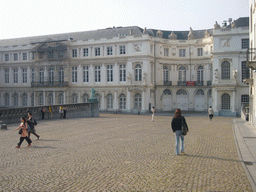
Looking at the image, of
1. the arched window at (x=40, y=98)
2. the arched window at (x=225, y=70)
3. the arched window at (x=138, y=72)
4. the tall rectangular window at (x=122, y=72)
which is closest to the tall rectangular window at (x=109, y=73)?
the tall rectangular window at (x=122, y=72)

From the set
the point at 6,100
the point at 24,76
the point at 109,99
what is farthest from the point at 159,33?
the point at 6,100

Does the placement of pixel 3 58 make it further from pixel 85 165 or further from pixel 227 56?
pixel 85 165

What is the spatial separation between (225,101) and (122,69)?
18.5 m

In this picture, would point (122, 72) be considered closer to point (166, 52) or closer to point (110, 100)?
point (110, 100)

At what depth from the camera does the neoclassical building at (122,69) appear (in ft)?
186

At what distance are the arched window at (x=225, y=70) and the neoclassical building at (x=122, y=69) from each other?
8.20ft

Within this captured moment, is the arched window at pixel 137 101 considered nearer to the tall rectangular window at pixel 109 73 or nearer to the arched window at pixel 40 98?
the tall rectangular window at pixel 109 73

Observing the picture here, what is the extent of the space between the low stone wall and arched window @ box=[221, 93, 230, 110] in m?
19.0

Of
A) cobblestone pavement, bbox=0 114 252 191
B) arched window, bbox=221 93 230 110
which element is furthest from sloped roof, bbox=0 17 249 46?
cobblestone pavement, bbox=0 114 252 191

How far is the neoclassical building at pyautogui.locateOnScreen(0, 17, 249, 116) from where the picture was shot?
56.8m

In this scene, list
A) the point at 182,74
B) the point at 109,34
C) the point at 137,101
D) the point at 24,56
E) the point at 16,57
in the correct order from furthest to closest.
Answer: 1. the point at 16,57
2. the point at 24,56
3. the point at 109,34
4. the point at 182,74
5. the point at 137,101

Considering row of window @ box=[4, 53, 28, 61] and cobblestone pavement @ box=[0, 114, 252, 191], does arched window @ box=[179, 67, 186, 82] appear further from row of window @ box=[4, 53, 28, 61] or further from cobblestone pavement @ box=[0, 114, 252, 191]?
cobblestone pavement @ box=[0, 114, 252, 191]

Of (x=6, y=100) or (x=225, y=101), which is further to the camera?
(x=6, y=100)

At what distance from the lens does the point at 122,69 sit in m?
58.3
